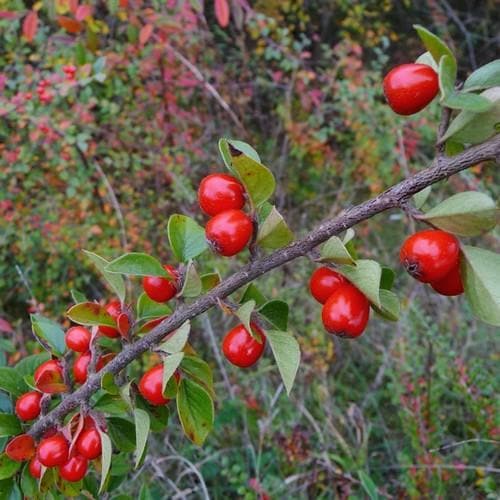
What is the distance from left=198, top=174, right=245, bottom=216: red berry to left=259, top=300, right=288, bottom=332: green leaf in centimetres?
18

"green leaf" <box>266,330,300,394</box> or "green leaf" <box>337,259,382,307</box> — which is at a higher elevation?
"green leaf" <box>337,259,382,307</box>

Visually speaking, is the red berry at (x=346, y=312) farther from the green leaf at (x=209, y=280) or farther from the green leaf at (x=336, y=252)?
the green leaf at (x=209, y=280)

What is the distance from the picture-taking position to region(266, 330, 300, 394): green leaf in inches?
28.7

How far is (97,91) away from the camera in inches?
124

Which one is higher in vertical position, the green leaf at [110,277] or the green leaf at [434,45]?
the green leaf at [434,45]

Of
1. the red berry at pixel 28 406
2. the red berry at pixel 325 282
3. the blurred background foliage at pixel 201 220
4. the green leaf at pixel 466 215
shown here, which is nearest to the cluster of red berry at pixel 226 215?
the red berry at pixel 325 282

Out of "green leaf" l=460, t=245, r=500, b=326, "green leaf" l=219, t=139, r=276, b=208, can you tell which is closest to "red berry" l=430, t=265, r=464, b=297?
Answer: "green leaf" l=460, t=245, r=500, b=326

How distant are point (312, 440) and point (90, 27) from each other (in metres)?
2.08

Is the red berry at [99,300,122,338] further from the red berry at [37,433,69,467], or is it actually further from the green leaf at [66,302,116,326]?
the red berry at [37,433,69,467]

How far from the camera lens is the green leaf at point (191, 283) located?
81 centimetres

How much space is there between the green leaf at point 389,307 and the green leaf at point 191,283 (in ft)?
0.79

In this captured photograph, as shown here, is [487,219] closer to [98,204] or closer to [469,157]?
[469,157]

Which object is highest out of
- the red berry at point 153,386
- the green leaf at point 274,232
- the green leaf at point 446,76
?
the green leaf at point 446,76

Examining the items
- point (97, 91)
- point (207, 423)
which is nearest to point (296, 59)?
point (97, 91)
